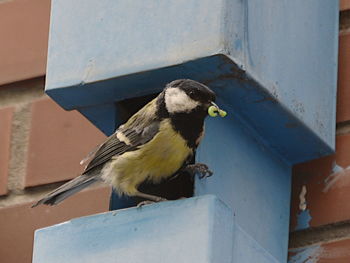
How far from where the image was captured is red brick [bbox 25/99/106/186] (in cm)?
229

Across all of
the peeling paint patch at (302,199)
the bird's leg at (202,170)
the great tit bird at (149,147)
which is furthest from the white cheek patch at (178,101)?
the peeling paint patch at (302,199)

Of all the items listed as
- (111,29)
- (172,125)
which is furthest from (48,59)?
(172,125)

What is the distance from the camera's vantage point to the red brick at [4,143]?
2295mm

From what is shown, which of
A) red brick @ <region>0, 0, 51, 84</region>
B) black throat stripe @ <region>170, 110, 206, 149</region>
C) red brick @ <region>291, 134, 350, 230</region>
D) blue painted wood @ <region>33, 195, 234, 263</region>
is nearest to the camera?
blue painted wood @ <region>33, 195, 234, 263</region>

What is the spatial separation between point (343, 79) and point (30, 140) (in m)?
0.62

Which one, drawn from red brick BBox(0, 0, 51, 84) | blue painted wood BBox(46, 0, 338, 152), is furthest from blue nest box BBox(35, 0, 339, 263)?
red brick BBox(0, 0, 51, 84)

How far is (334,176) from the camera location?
220cm

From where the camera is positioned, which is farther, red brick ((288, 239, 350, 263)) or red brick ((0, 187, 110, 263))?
red brick ((0, 187, 110, 263))

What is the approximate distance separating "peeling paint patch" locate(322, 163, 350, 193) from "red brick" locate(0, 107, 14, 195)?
0.61 meters

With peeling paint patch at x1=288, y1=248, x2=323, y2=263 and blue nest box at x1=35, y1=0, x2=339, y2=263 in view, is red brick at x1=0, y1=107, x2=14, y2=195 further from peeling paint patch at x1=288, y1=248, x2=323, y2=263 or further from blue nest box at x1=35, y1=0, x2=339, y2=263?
peeling paint patch at x1=288, y1=248, x2=323, y2=263

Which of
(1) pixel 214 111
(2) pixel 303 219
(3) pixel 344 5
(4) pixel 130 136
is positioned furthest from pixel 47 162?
(3) pixel 344 5

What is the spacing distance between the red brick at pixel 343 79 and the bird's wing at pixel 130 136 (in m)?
0.35

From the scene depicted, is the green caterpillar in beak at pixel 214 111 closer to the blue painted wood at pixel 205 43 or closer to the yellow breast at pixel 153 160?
the blue painted wood at pixel 205 43

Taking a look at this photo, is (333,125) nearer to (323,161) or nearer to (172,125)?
(323,161)
